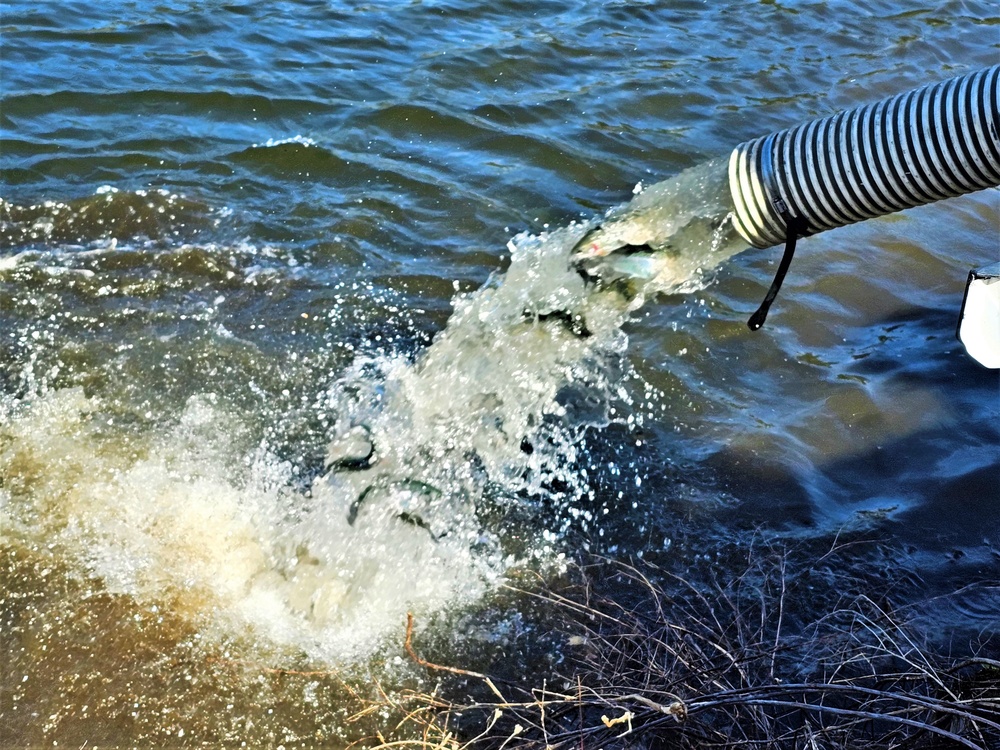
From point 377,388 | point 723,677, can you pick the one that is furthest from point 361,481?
point 723,677

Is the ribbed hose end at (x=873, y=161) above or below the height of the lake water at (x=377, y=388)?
above

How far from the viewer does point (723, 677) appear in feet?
8.84

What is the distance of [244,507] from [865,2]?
803 centimetres

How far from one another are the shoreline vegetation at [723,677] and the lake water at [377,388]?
12cm

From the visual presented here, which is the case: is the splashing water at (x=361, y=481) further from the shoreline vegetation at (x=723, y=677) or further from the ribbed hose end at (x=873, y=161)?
the shoreline vegetation at (x=723, y=677)

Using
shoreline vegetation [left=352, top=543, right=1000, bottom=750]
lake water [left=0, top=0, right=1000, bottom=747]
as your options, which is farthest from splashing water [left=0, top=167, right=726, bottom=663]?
shoreline vegetation [left=352, top=543, right=1000, bottom=750]

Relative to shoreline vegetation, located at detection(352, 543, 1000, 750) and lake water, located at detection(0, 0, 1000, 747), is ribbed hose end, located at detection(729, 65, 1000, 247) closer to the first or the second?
lake water, located at detection(0, 0, 1000, 747)

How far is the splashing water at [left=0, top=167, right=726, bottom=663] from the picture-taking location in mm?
3393

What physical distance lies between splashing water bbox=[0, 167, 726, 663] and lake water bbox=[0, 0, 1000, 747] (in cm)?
1

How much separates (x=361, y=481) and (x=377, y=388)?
0.57 m

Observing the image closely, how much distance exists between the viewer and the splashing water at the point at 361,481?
3.39 metres

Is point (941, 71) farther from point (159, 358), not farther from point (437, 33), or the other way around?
point (159, 358)

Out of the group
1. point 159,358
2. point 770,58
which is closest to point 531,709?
point 159,358

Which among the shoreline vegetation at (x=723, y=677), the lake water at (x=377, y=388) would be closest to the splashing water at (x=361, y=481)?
the lake water at (x=377, y=388)
